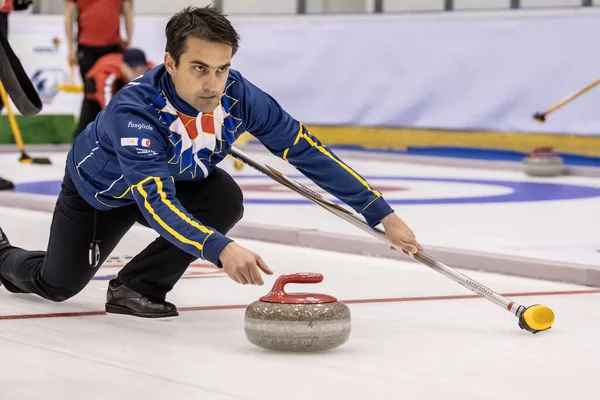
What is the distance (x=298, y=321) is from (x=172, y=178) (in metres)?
0.50

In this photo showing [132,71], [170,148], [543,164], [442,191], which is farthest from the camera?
[543,164]

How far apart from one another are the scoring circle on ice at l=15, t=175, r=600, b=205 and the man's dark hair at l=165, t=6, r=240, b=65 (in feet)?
13.2

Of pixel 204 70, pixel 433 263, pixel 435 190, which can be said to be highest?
pixel 204 70

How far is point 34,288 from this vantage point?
158 inches

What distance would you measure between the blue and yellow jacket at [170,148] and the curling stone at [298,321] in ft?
0.86

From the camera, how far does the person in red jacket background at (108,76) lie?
8758mm

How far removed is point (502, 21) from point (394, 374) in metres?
7.40

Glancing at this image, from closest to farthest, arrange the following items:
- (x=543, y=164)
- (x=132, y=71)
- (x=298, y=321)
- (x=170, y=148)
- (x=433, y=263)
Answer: (x=298, y=321) < (x=170, y=148) < (x=433, y=263) < (x=132, y=71) < (x=543, y=164)

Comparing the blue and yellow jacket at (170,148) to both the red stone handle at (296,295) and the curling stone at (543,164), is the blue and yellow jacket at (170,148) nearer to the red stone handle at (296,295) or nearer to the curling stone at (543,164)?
the red stone handle at (296,295)

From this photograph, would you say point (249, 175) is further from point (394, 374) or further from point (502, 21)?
point (394, 374)

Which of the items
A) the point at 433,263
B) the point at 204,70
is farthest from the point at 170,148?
the point at 433,263

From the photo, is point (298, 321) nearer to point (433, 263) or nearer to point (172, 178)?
point (172, 178)

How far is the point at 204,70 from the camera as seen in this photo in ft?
10.7

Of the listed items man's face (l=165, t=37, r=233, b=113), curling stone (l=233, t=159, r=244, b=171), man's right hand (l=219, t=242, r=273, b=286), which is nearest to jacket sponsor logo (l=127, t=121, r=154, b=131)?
man's face (l=165, t=37, r=233, b=113)
